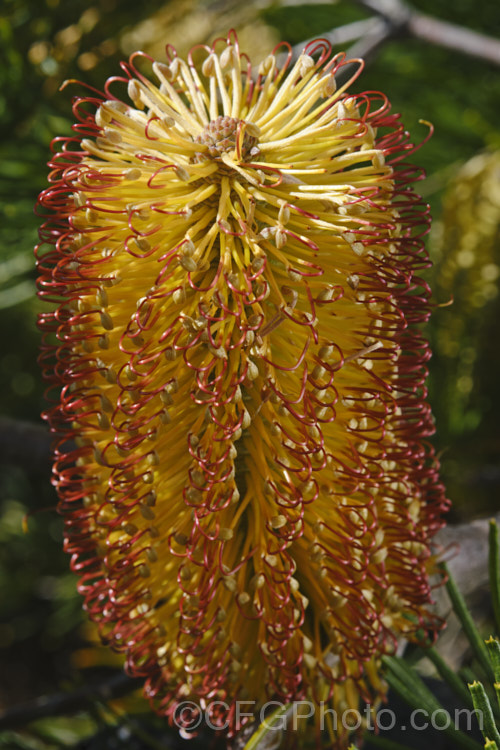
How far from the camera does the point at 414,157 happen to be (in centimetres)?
118

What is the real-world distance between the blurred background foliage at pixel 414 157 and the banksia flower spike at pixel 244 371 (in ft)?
0.92

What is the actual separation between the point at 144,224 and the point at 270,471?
216mm

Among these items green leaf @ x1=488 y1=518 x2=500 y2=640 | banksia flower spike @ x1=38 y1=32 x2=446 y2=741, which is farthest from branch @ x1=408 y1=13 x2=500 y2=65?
green leaf @ x1=488 y1=518 x2=500 y2=640

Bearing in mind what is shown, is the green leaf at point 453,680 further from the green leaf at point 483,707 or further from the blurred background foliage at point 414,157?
the blurred background foliage at point 414,157

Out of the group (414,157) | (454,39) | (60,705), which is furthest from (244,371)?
(414,157)

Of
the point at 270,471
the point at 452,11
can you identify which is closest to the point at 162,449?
the point at 270,471

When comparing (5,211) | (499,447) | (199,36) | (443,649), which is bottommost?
(443,649)

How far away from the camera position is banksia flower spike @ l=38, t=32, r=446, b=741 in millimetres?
527

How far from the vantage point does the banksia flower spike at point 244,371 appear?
527 millimetres

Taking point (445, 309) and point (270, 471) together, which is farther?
point (445, 309)

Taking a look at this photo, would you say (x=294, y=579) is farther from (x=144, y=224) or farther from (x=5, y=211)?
(x=5, y=211)

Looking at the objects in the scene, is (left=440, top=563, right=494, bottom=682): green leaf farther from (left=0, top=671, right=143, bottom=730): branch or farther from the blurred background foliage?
(left=0, top=671, right=143, bottom=730): branch

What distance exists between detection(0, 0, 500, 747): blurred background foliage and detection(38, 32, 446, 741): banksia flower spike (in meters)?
0.28

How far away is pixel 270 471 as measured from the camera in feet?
1.82
